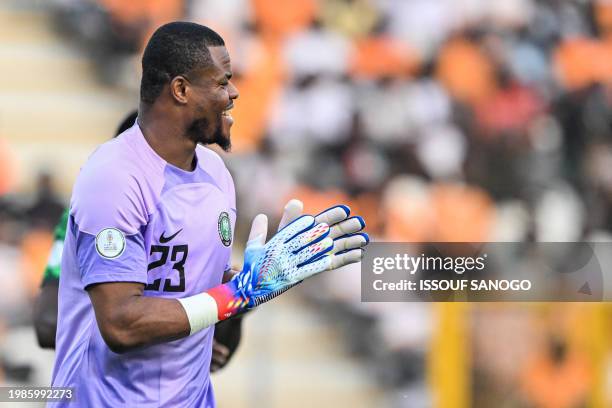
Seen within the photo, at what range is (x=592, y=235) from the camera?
8.55 metres

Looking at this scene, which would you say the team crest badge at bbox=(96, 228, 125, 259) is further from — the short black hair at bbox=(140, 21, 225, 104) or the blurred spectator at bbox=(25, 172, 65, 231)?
the blurred spectator at bbox=(25, 172, 65, 231)

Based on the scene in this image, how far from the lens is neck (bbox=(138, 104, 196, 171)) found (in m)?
2.96

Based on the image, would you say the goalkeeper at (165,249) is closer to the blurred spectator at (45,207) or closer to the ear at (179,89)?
the ear at (179,89)

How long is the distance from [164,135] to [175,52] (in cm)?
23

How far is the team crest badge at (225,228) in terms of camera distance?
9.86 ft

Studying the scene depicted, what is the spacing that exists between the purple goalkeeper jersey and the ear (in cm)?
15

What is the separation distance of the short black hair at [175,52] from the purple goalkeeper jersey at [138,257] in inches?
6.7

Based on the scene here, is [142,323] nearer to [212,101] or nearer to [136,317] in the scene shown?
[136,317]

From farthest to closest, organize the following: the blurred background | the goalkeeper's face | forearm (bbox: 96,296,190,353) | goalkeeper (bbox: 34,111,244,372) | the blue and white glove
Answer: the blurred background
goalkeeper (bbox: 34,111,244,372)
the goalkeeper's face
the blue and white glove
forearm (bbox: 96,296,190,353)

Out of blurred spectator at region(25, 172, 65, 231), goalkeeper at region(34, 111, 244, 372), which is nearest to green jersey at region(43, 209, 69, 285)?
goalkeeper at region(34, 111, 244, 372)

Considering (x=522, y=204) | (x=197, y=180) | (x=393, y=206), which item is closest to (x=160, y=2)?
(x=393, y=206)

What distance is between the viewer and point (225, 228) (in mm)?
3027

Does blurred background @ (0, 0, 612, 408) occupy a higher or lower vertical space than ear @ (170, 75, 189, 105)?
higher

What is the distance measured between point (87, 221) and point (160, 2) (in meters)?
5.94
